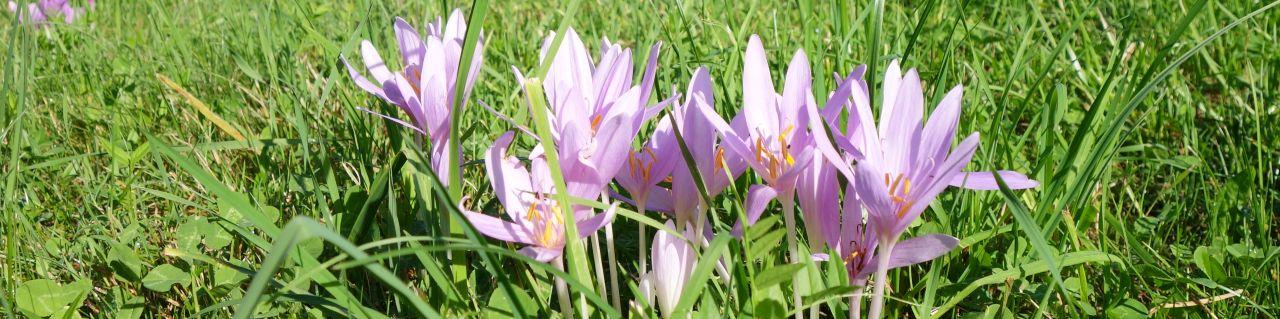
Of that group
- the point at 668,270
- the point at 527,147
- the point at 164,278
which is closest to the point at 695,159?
the point at 668,270

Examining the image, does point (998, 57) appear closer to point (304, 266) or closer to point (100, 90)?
point (304, 266)

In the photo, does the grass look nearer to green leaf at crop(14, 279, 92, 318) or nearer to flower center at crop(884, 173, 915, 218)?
green leaf at crop(14, 279, 92, 318)

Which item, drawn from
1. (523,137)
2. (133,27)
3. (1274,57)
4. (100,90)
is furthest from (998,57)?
(133,27)

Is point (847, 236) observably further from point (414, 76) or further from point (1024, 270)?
point (414, 76)

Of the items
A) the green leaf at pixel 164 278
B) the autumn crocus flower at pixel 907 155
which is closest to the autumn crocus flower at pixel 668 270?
the autumn crocus flower at pixel 907 155

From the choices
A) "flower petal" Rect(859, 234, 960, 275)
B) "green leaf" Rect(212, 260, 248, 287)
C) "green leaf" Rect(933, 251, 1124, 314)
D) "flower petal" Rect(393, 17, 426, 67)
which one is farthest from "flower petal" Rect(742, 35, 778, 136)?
"green leaf" Rect(212, 260, 248, 287)

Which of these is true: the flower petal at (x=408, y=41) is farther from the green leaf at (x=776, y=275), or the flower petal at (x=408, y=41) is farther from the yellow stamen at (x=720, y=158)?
the green leaf at (x=776, y=275)
